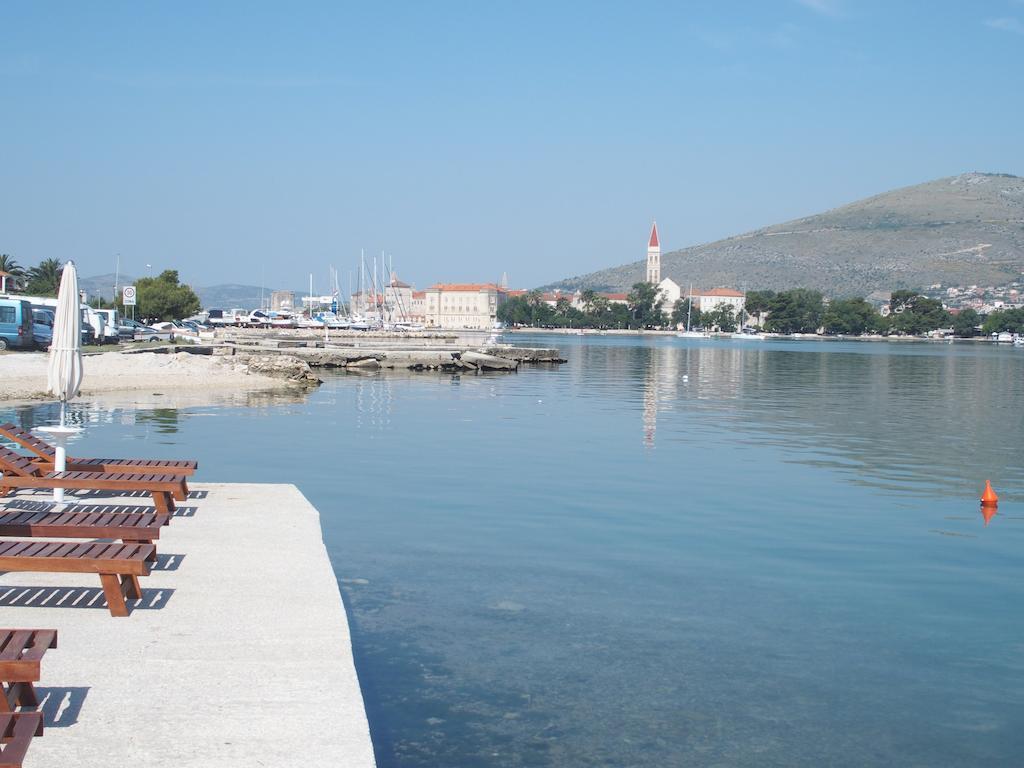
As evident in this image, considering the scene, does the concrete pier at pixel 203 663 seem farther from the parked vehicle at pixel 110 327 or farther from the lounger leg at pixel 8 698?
the parked vehicle at pixel 110 327

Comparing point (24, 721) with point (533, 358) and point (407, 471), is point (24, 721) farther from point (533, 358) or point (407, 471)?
point (533, 358)

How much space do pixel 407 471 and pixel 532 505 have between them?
3.59 meters

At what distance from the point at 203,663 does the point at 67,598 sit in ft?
5.79

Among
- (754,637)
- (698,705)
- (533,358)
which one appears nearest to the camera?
(698,705)

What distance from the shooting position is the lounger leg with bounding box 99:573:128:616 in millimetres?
6996

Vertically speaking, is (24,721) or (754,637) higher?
(24,721)

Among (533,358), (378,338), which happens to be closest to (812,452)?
(533,358)

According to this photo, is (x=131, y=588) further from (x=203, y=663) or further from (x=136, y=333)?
(x=136, y=333)

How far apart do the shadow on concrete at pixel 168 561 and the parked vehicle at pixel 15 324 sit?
32.1 meters

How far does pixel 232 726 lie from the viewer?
212 inches

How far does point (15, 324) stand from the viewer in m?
37.6

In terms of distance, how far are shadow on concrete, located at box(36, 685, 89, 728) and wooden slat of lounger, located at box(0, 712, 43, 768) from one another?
36 cm

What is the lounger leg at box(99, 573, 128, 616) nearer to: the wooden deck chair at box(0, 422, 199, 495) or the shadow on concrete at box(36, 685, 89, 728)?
the shadow on concrete at box(36, 685, 89, 728)

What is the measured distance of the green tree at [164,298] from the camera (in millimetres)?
84250
